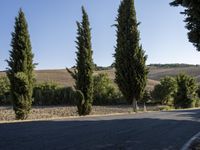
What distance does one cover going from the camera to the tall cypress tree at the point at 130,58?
1618 inches

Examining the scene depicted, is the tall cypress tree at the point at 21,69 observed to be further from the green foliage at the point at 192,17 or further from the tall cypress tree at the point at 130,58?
the green foliage at the point at 192,17

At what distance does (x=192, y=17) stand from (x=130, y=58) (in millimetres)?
27189

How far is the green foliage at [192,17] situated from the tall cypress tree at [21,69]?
20.6 meters

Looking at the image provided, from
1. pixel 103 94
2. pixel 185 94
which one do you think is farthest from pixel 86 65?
pixel 103 94

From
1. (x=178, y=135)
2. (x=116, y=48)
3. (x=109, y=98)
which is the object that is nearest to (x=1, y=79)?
(x=109, y=98)

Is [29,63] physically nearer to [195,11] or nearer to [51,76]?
[195,11]

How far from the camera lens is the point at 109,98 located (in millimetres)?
84625

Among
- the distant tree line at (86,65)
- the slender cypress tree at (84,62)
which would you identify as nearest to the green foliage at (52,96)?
the distant tree line at (86,65)

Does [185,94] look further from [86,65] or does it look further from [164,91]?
[86,65]

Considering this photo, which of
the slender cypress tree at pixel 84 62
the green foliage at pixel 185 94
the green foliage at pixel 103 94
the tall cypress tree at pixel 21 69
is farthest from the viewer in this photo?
the green foliage at pixel 103 94

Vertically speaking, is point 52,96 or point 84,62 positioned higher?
point 84,62

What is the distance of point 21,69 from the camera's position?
34312 millimetres

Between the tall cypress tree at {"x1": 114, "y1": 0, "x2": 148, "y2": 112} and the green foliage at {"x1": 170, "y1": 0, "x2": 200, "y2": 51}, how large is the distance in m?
25.5

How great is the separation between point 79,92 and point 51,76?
283ft
